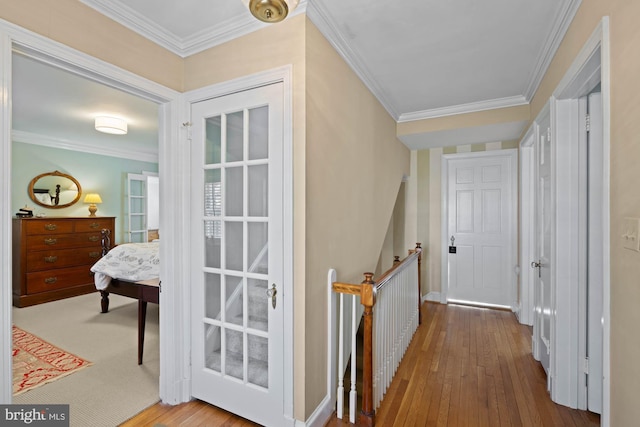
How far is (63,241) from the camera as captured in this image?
4.55m

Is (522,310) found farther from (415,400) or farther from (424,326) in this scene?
(415,400)

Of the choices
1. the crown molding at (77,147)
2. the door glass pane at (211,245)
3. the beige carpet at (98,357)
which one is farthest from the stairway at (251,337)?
the crown molding at (77,147)

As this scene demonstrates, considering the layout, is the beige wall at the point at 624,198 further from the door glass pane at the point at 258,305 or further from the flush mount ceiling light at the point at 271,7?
the door glass pane at the point at 258,305

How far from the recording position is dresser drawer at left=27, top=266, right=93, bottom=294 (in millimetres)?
4211

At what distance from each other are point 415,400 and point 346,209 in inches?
58.0

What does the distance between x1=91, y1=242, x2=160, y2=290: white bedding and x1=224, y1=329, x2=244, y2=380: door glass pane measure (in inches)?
71.1

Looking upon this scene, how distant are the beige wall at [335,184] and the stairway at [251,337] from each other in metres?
0.31

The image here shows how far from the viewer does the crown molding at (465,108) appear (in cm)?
308

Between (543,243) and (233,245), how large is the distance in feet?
8.12

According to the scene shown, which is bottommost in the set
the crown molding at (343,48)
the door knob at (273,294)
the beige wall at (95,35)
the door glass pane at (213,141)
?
the door knob at (273,294)

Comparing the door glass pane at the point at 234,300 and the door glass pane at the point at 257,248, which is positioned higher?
the door glass pane at the point at 257,248

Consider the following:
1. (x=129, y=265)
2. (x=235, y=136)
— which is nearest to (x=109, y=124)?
(x=129, y=265)

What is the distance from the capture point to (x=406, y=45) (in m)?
2.15

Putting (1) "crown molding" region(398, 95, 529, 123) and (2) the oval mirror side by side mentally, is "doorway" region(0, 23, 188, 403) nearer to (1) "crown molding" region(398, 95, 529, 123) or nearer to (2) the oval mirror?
(1) "crown molding" region(398, 95, 529, 123)
